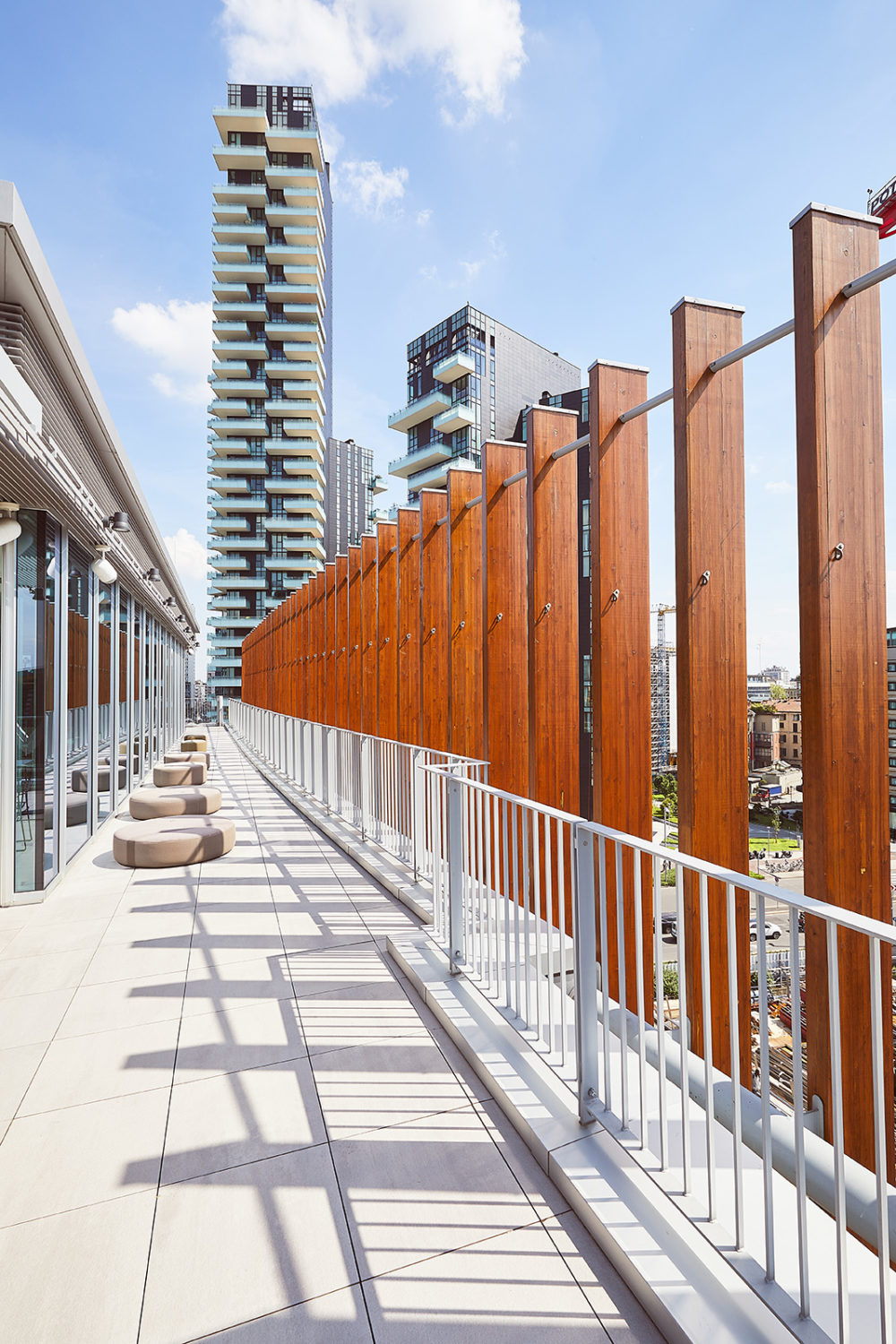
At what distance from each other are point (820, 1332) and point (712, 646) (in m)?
2.35

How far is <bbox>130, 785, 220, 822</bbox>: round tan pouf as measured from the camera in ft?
25.1

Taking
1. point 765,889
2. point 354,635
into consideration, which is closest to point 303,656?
point 354,635

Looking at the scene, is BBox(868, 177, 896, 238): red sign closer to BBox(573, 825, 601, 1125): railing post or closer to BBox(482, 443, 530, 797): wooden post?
BBox(482, 443, 530, 797): wooden post

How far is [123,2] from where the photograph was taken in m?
16.2

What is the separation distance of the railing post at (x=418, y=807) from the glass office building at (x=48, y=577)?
300cm

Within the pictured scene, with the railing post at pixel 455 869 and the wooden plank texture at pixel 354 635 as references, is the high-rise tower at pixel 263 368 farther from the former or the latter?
the railing post at pixel 455 869

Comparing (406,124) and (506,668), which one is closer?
(506,668)

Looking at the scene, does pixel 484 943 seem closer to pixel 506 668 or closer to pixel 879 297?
pixel 506 668

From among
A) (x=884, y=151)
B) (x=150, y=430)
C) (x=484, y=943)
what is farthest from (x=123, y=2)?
(x=484, y=943)

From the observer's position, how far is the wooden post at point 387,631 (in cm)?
906

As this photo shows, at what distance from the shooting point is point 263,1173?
86.6 inches

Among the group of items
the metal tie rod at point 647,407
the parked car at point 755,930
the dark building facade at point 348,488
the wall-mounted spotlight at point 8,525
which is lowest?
the parked car at point 755,930

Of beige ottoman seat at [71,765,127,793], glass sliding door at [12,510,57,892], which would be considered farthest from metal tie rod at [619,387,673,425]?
beige ottoman seat at [71,765,127,793]

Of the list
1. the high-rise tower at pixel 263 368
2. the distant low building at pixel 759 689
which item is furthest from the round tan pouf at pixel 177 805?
the high-rise tower at pixel 263 368
